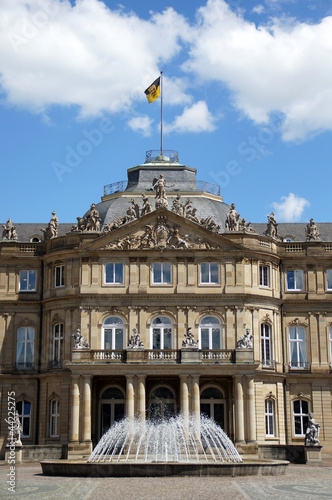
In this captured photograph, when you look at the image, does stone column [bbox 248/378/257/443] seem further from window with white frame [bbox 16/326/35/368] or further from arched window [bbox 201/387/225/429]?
window with white frame [bbox 16/326/35/368]

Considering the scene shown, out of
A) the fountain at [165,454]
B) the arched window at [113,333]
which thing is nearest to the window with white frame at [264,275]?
the arched window at [113,333]

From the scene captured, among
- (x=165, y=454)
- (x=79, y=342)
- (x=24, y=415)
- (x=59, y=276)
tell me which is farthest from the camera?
(x=59, y=276)

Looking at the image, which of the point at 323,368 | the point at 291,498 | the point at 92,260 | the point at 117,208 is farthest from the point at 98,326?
the point at 291,498

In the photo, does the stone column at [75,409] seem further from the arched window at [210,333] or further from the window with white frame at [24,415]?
the arched window at [210,333]

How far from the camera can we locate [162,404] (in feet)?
186

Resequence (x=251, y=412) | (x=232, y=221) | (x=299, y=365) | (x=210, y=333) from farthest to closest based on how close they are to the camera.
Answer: (x=299, y=365) → (x=232, y=221) → (x=210, y=333) → (x=251, y=412)

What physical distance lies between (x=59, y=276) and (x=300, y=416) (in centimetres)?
2059

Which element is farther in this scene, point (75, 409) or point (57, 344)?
point (57, 344)

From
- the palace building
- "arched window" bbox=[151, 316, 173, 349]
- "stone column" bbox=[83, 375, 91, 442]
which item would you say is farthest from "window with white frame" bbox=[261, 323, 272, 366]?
"stone column" bbox=[83, 375, 91, 442]

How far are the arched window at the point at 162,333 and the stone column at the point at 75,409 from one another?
690 centimetres

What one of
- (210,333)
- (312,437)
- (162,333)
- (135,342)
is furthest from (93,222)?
(312,437)

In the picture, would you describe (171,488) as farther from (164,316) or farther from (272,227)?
(272,227)

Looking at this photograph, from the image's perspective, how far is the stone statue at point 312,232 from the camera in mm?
62719

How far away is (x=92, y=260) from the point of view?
5859 cm
